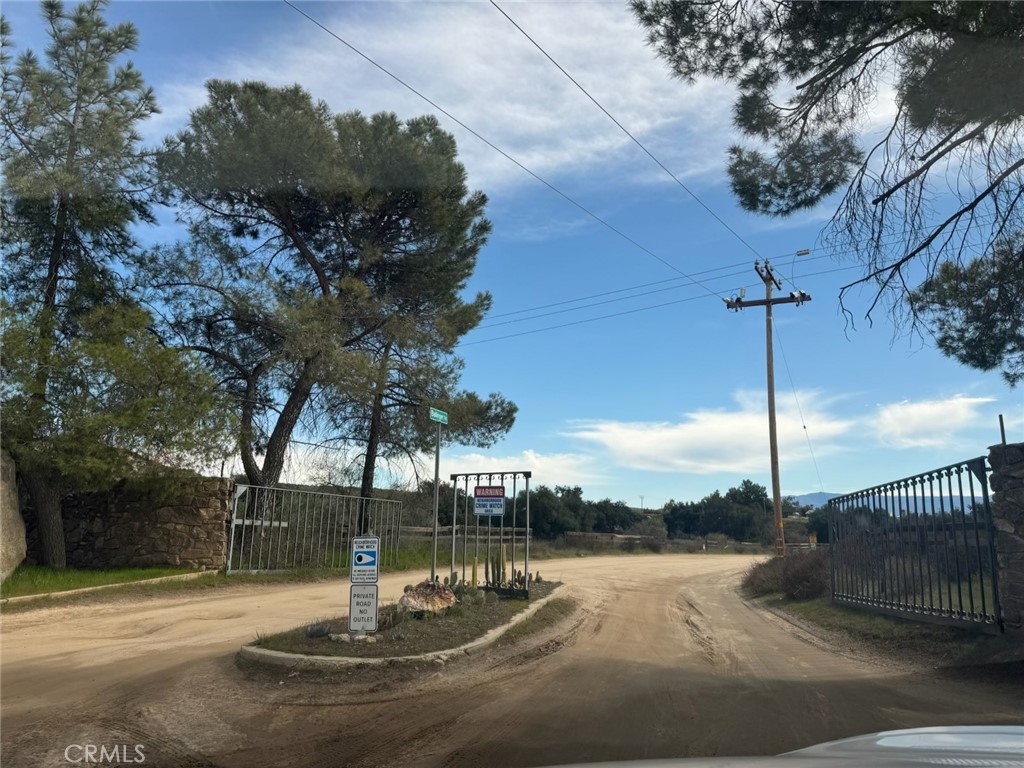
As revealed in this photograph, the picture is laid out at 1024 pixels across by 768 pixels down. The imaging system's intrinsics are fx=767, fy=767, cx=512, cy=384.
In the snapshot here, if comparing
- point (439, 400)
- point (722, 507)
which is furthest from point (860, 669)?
point (722, 507)

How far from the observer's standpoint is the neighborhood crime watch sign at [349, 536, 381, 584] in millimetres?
8812

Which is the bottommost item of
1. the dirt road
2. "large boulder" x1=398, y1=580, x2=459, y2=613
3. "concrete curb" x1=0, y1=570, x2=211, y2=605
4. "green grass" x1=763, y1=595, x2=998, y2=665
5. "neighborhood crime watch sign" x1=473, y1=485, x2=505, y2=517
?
the dirt road

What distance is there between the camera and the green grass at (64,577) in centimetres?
1437

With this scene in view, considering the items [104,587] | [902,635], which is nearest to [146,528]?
[104,587]

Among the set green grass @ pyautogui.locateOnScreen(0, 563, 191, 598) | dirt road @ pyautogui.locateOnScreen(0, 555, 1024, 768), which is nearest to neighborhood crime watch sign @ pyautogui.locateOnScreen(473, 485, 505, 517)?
dirt road @ pyautogui.locateOnScreen(0, 555, 1024, 768)

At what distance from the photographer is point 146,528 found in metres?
18.0

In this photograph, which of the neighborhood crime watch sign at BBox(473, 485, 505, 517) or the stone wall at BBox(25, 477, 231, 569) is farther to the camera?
the stone wall at BBox(25, 477, 231, 569)

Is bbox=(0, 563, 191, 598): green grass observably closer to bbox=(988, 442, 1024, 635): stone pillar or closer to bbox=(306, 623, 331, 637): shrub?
bbox=(306, 623, 331, 637): shrub

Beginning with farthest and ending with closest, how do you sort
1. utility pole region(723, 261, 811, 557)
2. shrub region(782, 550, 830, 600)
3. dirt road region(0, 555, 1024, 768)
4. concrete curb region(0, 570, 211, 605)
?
1. utility pole region(723, 261, 811, 557)
2. shrub region(782, 550, 830, 600)
3. concrete curb region(0, 570, 211, 605)
4. dirt road region(0, 555, 1024, 768)

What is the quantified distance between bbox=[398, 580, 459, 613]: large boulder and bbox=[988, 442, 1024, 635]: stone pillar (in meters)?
6.72

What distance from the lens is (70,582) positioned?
15.1m

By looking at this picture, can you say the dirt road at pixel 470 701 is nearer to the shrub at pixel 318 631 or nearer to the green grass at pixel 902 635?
the green grass at pixel 902 635

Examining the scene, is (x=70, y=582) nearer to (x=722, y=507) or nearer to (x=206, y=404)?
(x=206, y=404)

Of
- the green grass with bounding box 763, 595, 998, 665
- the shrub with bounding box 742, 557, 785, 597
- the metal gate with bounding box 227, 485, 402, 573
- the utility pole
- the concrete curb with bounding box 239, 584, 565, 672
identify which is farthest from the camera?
the utility pole
